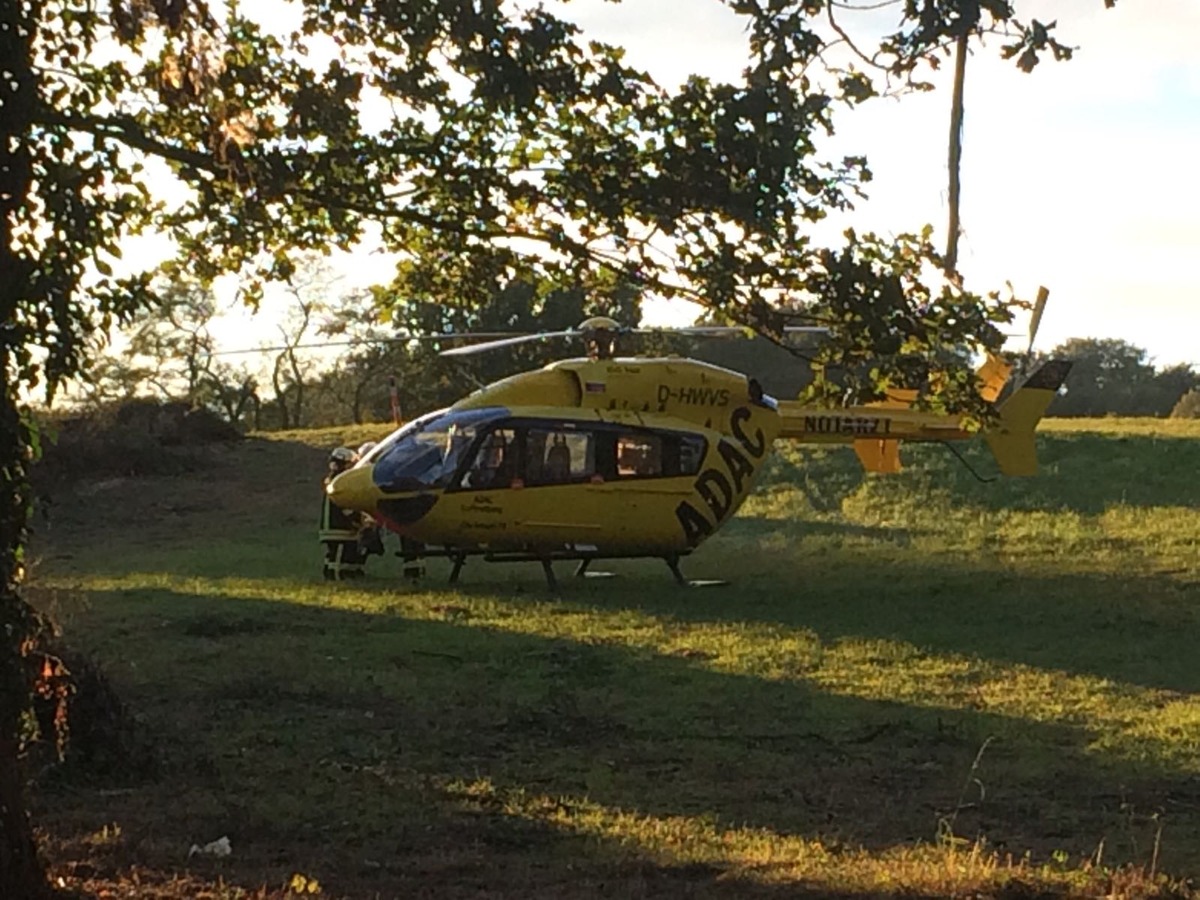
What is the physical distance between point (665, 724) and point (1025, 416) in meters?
10.6

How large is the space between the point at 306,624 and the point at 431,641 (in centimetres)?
144

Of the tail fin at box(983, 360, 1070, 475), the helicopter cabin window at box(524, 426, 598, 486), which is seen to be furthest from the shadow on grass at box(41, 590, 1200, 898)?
the tail fin at box(983, 360, 1070, 475)

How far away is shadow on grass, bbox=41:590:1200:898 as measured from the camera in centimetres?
618

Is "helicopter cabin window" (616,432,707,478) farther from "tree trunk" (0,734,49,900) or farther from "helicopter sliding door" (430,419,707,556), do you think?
"tree trunk" (0,734,49,900)

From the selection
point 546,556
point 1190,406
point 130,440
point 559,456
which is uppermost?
point 1190,406

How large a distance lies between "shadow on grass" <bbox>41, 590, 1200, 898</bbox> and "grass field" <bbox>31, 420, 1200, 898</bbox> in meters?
0.03

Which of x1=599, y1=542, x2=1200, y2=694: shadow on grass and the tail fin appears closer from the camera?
x1=599, y1=542, x2=1200, y2=694: shadow on grass

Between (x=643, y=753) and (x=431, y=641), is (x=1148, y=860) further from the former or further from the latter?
(x=431, y=641)

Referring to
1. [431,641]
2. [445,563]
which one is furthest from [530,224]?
[445,563]

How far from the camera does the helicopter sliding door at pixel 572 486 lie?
16031mm

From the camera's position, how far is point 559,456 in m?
16.2

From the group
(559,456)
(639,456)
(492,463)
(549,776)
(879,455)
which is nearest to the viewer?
(549,776)

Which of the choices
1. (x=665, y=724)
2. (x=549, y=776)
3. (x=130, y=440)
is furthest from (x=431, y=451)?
(x=130, y=440)

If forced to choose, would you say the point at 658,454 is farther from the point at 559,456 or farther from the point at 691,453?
the point at 559,456
